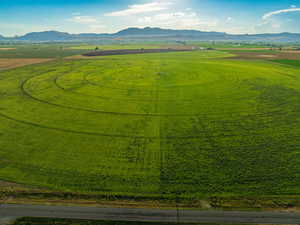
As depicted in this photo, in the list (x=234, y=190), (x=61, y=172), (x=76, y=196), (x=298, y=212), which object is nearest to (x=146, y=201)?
(x=76, y=196)

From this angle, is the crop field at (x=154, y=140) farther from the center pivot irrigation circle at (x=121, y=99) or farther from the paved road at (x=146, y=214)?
the paved road at (x=146, y=214)

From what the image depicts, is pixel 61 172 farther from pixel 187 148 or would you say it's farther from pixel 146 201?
pixel 187 148

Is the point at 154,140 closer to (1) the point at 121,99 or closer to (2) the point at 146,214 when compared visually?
(2) the point at 146,214

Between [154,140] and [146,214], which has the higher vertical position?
[154,140]

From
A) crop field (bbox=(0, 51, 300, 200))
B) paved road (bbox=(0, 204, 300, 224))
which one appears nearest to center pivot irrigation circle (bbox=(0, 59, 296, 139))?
crop field (bbox=(0, 51, 300, 200))

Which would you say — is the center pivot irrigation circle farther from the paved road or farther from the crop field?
the paved road

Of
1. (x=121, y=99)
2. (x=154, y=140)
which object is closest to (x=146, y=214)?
(x=154, y=140)
